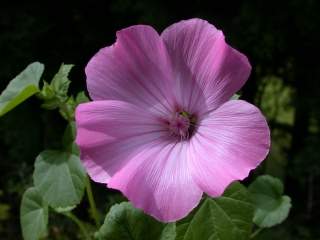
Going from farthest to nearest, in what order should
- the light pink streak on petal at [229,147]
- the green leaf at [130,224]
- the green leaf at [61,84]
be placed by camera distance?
the green leaf at [61,84] < the green leaf at [130,224] < the light pink streak on petal at [229,147]

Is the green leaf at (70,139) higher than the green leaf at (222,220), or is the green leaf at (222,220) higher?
the green leaf at (70,139)

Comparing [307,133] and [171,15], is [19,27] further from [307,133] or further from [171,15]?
[307,133]

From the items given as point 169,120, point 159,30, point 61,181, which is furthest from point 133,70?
point 159,30

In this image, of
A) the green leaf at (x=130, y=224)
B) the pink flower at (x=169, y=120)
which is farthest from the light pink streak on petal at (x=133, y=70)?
the green leaf at (x=130, y=224)

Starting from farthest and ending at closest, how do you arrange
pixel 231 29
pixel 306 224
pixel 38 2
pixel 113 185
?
pixel 306 224
pixel 38 2
pixel 231 29
pixel 113 185

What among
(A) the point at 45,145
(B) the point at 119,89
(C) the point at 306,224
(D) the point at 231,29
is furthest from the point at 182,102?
(C) the point at 306,224

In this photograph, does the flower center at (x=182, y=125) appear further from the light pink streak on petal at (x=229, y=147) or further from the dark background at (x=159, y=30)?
the dark background at (x=159, y=30)

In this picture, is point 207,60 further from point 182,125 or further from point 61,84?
point 61,84
